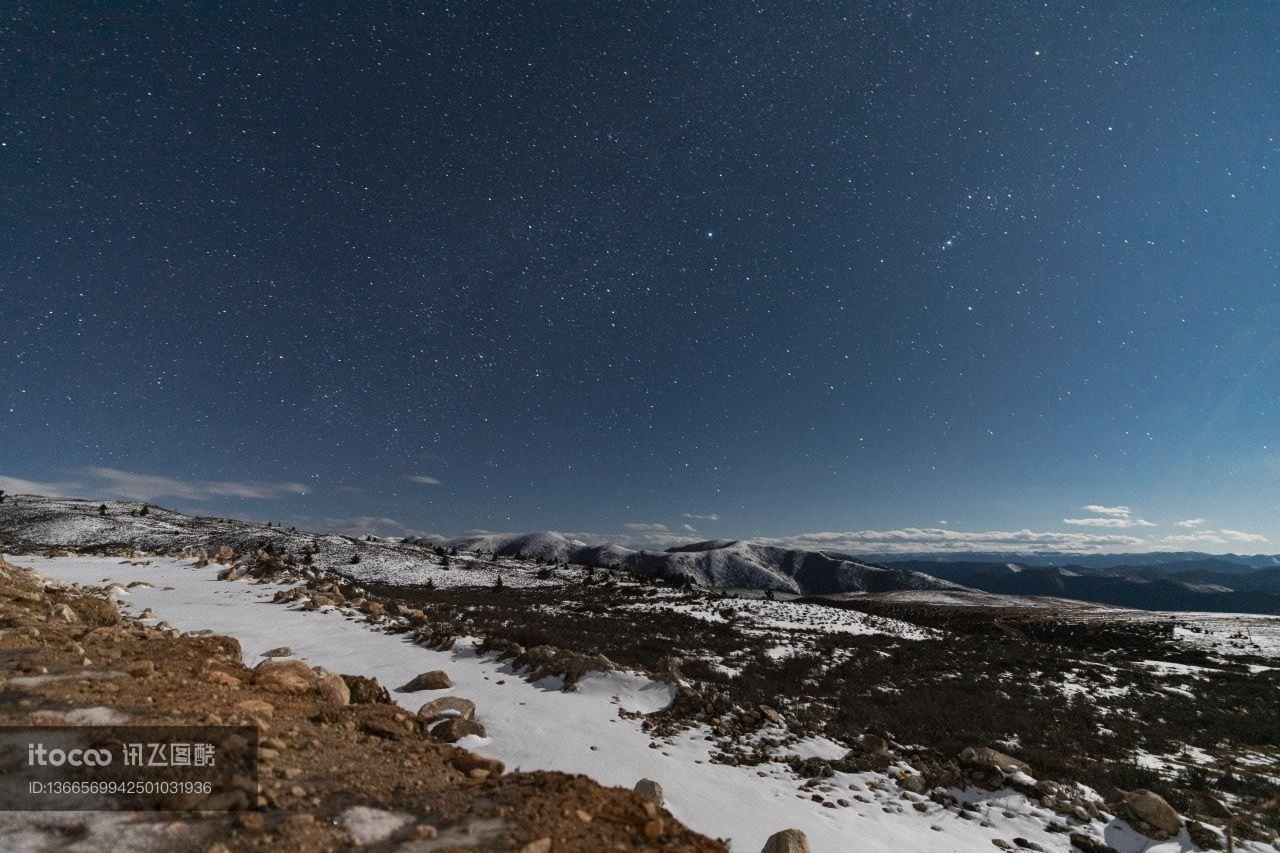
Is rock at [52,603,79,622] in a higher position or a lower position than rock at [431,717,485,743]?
higher

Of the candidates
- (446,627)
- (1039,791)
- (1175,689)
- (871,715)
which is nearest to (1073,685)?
(1175,689)

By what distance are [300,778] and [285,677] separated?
3618mm

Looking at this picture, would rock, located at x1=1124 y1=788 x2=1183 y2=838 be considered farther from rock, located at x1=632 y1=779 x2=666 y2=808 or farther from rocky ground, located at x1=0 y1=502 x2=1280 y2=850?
rock, located at x1=632 y1=779 x2=666 y2=808

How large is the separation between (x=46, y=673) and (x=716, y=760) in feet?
31.3

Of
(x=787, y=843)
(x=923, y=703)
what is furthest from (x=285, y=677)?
(x=923, y=703)

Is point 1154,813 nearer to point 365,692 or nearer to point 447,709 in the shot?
point 447,709

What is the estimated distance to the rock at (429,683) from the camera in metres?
10.3

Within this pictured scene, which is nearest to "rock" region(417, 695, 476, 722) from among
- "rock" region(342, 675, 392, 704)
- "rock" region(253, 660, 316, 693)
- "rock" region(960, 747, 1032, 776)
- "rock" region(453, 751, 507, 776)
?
"rock" region(342, 675, 392, 704)

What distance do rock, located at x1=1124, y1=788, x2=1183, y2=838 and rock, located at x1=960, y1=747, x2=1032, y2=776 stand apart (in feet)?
5.15

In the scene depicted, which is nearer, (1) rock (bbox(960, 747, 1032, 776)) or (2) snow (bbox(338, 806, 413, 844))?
(2) snow (bbox(338, 806, 413, 844))

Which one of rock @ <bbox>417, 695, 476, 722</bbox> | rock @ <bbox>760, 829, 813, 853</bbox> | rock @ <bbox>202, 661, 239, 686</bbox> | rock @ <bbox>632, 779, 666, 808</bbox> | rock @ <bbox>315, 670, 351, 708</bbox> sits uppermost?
rock @ <bbox>202, 661, 239, 686</bbox>

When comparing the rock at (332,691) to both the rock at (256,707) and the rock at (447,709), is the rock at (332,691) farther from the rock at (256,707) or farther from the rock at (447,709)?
the rock at (447,709)

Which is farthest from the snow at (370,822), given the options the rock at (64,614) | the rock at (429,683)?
the rock at (64,614)

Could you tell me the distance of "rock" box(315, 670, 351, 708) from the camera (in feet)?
23.6
